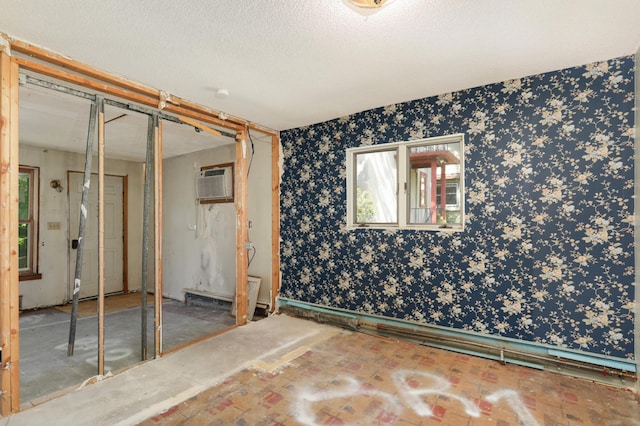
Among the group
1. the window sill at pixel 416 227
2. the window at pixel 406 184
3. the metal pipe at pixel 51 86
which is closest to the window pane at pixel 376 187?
the window at pixel 406 184

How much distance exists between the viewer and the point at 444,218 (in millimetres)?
3275

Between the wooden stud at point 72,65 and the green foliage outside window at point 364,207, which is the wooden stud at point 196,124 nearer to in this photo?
the wooden stud at point 72,65

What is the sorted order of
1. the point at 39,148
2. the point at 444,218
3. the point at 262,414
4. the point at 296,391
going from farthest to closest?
the point at 39,148 < the point at 444,218 < the point at 296,391 < the point at 262,414

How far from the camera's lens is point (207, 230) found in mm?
5199

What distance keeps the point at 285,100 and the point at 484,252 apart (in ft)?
7.94

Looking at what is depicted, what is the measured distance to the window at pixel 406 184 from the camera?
338 cm

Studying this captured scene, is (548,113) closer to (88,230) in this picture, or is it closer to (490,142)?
(490,142)

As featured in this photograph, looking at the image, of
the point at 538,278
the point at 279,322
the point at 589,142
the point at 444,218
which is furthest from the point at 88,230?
the point at 589,142

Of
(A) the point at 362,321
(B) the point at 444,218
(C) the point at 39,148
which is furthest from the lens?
(C) the point at 39,148

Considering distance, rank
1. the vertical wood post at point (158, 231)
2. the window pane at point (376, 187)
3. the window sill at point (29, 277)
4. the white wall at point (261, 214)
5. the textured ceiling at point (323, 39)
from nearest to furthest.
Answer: the textured ceiling at point (323, 39), the vertical wood post at point (158, 231), the window pane at point (376, 187), the white wall at point (261, 214), the window sill at point (29, 277)

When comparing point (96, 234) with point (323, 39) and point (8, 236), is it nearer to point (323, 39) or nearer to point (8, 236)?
point (8, 236)

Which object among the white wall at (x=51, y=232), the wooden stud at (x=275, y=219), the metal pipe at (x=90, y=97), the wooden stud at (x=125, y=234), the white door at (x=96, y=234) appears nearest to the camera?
the metal pipe at (x=90, y=97)

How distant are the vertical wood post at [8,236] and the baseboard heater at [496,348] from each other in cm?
274

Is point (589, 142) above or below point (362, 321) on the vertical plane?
above
